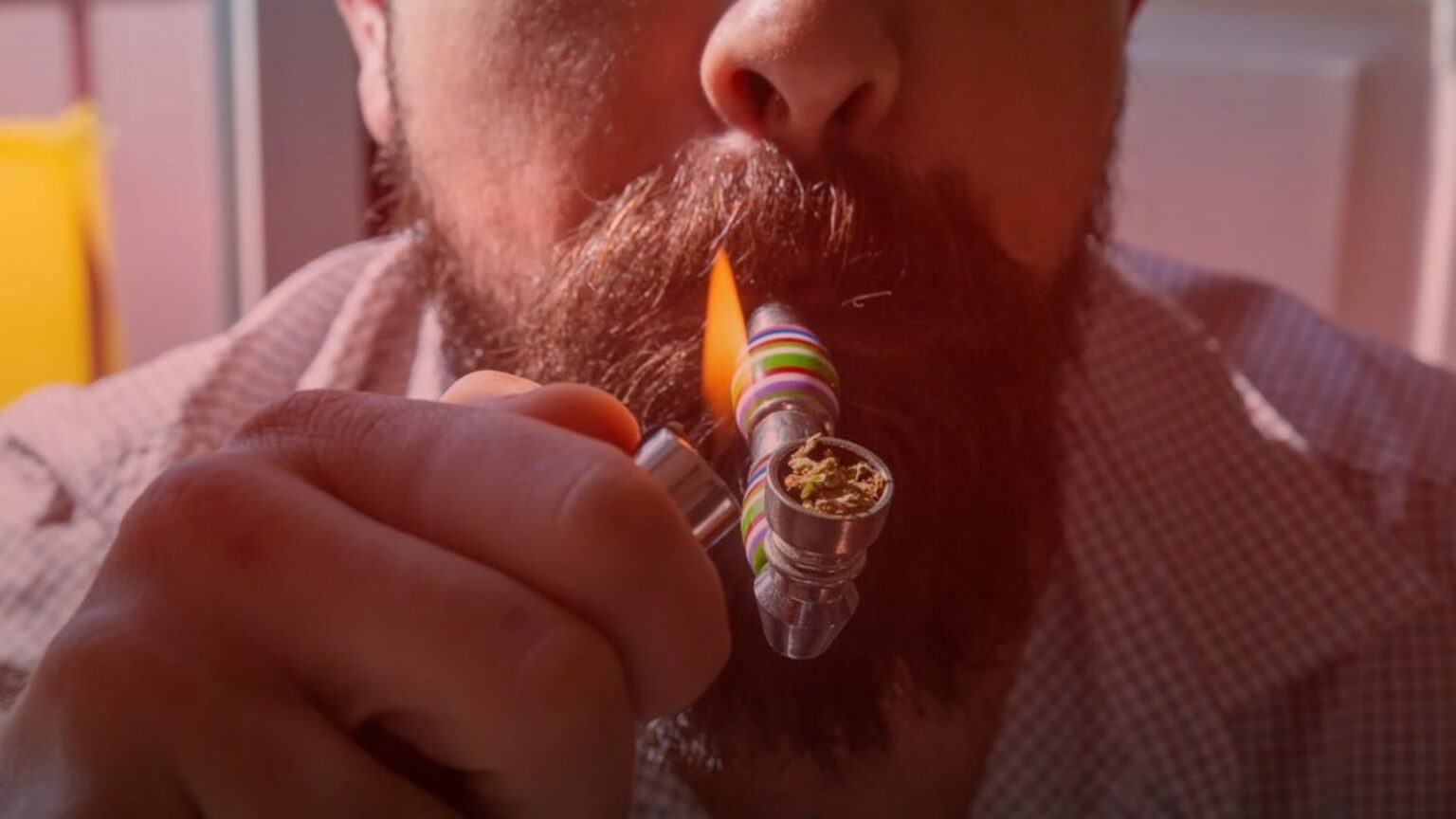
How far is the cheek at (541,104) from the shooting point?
20.7 inches

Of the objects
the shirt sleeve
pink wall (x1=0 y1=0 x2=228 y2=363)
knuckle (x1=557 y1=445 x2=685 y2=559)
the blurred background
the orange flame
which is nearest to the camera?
knuckle (x1=557 y1=445 x2=685 y2=559)

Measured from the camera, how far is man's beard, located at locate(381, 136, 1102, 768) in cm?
50

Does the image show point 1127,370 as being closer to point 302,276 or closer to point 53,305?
point 302,276

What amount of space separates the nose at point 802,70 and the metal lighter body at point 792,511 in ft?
0.30

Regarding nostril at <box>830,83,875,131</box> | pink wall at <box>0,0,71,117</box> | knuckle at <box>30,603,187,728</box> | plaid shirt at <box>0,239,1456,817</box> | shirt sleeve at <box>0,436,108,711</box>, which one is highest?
nostril at <box>830,83,875,131</box>

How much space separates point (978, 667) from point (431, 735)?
43 centimetres

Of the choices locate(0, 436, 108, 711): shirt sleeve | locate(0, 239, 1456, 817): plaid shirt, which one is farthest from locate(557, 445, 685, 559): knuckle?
locate(0, 436, 108, 711): shirt sleeve

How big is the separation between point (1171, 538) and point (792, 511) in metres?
0.61

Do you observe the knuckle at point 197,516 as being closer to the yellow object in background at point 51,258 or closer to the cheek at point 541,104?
the cheek at point 541,104

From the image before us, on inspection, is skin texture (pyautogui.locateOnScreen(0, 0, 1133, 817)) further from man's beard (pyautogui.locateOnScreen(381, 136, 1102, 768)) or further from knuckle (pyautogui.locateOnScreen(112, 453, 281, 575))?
man's beard (pyautogui.locateOnScreen(381, 136, 1102, 768))

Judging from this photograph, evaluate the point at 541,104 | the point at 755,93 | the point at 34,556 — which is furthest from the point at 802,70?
the point at 34,556

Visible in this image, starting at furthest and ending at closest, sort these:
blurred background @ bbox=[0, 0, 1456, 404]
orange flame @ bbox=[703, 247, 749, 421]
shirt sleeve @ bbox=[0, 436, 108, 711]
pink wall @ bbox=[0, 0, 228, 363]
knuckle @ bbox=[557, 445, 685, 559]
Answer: pink wall @ bbox=[0, 0, 228, 363]
blurred background @ bbox=[0, 0, 1456, 404]
shirt sleeve @ bbox=[0, 436, 108, 711]
orange flame @ bbox=[703, 247, 749, 421]
knuckle @ bbox=[557, 445, 685, 559]

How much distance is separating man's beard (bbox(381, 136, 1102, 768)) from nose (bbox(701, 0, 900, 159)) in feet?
0.05

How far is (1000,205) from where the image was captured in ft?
1.91
